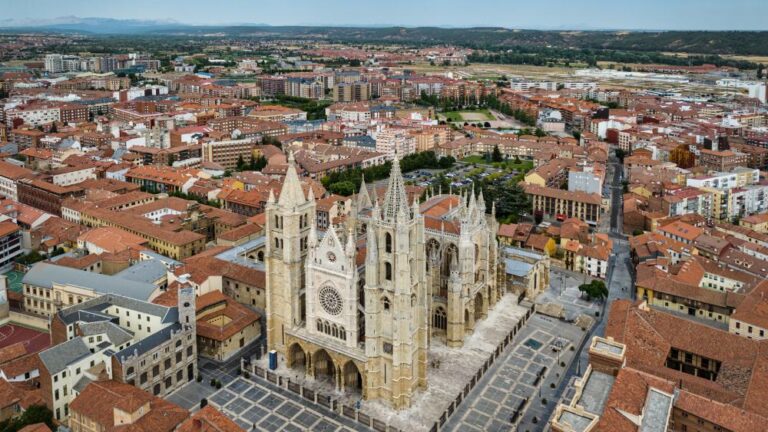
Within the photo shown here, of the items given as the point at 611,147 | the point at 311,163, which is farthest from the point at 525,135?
the point at 311,163

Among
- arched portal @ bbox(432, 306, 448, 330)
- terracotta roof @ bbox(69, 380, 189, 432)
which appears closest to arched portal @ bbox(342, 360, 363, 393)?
arched portal @ bbox(432, 306, 448, 330)

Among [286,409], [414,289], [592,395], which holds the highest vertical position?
[414,289]

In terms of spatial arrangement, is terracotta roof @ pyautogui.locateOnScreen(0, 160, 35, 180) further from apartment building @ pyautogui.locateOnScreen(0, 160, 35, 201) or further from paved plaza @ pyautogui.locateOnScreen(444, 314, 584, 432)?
paved plaza @ pyautogui.locateOnScreen(444, 314, 584, 432)

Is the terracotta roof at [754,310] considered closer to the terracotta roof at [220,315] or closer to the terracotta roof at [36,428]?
the terracotta roof at [220,315]

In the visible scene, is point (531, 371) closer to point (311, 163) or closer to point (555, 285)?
point (555, 285)

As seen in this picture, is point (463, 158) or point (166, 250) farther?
point (463, 158)

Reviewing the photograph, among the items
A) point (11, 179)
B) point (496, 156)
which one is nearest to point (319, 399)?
point (11, 179)
